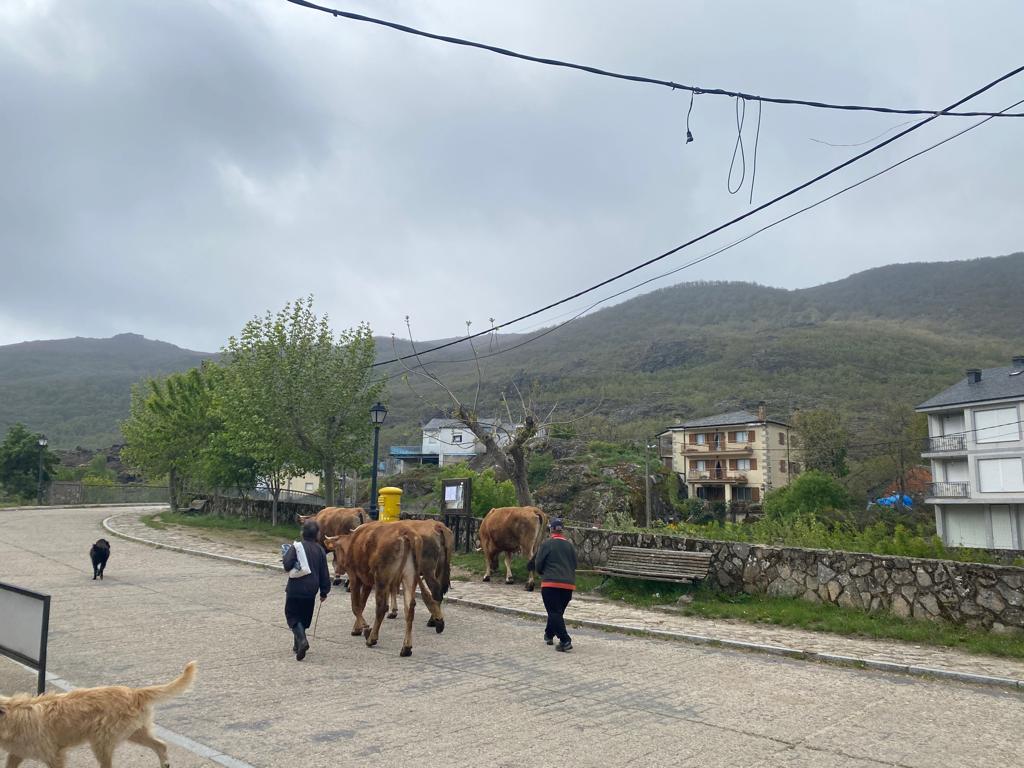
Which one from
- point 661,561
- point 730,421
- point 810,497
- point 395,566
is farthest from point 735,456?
point 395,566

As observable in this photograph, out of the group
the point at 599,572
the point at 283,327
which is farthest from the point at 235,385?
the point at 599,572

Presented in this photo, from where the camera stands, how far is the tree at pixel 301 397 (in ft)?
87.8

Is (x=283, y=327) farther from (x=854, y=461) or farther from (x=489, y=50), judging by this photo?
(x=854, y=461)

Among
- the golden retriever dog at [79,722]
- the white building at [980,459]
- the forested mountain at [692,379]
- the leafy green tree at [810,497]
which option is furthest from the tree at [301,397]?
the forested mountain at [692,379]

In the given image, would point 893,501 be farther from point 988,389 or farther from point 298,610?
point 298,610

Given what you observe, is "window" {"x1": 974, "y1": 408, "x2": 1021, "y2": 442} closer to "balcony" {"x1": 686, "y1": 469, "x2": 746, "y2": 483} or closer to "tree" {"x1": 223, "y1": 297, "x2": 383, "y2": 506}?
Answer: "balcony" {"x1": 686, "y1": 469, "x2": 746, "y2": 483}

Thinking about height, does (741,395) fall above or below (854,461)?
above

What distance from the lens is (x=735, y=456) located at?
67688mm

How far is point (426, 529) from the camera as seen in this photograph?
1043 cm

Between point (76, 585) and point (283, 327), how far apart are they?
571 inches

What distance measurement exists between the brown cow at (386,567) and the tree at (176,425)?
88.9ft

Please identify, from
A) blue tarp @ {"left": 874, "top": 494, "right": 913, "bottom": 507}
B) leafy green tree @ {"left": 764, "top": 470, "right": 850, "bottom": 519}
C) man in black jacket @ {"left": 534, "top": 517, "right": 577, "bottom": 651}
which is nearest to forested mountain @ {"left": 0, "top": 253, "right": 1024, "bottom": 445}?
leafy green tree @ {"left": 764, "top": 470, "right": 850, "bottom": 519}

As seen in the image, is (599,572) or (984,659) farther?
(599,572)

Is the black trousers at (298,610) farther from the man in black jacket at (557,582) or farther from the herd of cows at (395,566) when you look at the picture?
the man in black jacket at (557,582)
